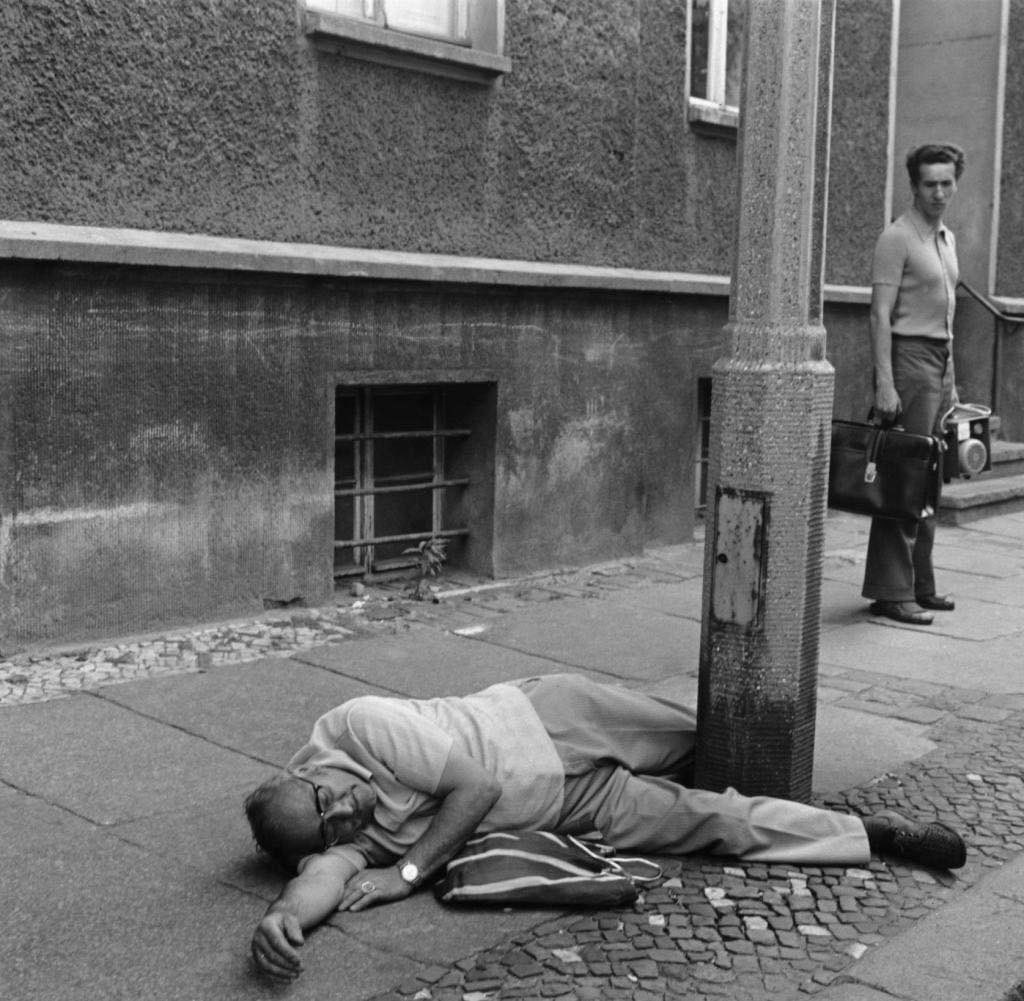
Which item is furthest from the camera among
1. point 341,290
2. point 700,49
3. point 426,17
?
point 700,49

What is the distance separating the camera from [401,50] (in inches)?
287

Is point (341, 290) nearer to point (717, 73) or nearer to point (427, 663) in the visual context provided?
point (427, 663)

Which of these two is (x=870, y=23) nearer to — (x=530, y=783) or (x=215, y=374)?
(x=215, y=374)

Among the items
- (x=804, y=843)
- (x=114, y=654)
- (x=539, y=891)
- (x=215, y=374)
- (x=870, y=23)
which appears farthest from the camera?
(x=870, y=23)

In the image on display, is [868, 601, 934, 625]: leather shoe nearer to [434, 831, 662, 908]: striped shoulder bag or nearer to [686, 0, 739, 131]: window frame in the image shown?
[686, 0, 739, 131]: window frame

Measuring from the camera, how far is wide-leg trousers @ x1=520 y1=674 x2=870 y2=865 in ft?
13.0

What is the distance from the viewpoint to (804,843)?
13.0ft

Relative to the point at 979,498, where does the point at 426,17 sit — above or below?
above

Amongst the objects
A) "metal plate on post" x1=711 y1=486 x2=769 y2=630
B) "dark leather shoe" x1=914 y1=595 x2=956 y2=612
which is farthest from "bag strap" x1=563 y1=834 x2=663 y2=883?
"dark leather shoe" x1=914 y1=595 x2=956 y2=612

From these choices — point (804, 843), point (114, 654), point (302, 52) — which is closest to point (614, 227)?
point (302, 52)

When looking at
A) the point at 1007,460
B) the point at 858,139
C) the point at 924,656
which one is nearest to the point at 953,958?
the point at 924,656

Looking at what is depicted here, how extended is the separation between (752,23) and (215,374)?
309 cm

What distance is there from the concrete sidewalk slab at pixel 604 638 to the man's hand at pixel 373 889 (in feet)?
8.14

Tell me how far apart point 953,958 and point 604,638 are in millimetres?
3337
